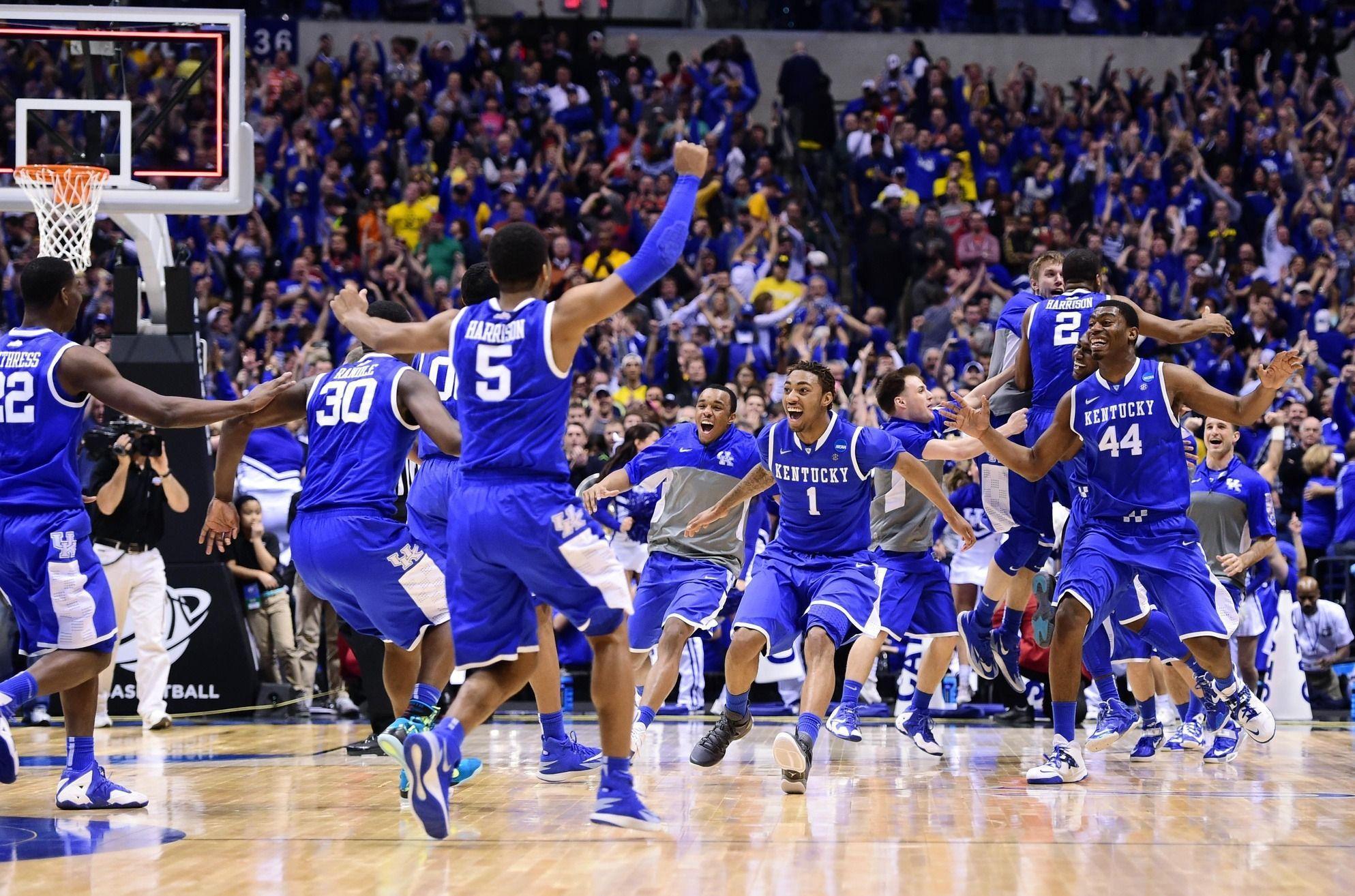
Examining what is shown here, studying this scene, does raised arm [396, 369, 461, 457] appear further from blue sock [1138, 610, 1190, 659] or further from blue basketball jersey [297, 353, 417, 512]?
blue sock [1138, 610, 1190, 659]

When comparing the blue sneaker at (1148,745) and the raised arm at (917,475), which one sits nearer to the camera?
the raised arm at (917,475)

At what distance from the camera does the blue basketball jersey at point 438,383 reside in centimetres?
848

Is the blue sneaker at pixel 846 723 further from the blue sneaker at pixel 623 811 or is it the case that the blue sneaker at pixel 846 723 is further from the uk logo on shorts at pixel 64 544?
the uk logo on shorts at pixel 64 544

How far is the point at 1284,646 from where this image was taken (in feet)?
42.0

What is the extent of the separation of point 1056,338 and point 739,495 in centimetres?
220

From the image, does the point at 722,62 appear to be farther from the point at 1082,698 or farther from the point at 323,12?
the point at 1082,698

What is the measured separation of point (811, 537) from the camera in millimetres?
8766

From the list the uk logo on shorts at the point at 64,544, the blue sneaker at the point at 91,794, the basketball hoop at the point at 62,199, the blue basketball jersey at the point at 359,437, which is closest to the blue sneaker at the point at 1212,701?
the blue basketball jersey at the point at 359,437

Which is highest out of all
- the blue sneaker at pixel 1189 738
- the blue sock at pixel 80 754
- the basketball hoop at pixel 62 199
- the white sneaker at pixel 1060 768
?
the basketball hoop at pixel 62 199

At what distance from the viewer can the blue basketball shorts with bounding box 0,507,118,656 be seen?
7.02 m

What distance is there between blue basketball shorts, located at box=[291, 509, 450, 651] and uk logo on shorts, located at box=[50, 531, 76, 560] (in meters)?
1.06

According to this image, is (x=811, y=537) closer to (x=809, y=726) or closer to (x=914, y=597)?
(x=809, y=726)

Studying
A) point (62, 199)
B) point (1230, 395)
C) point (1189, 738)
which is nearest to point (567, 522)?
point (1230, 395)

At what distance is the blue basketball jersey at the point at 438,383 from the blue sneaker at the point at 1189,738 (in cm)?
558
